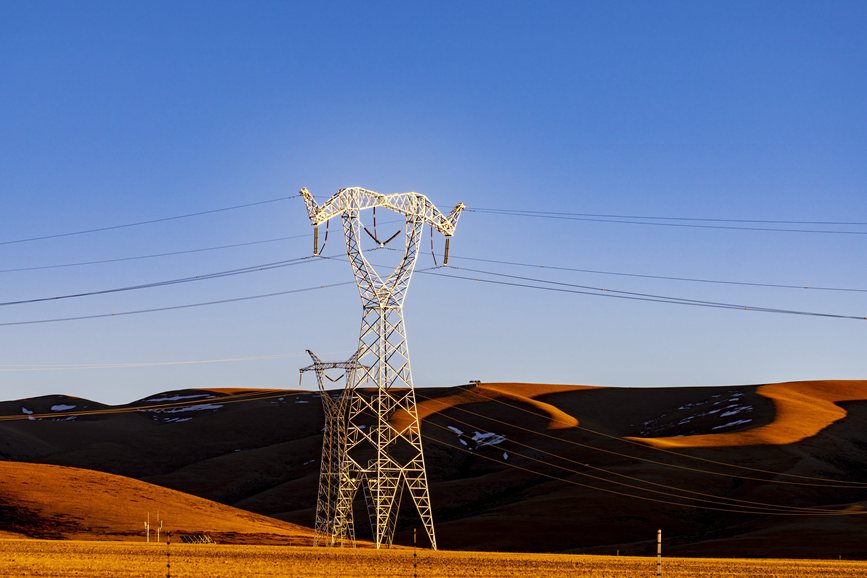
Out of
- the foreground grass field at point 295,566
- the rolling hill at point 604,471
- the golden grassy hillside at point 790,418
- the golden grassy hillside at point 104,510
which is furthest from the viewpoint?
the golden grassy hillside at point 790,418

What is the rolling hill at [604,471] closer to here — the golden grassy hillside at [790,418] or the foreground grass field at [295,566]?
the golden grassy hillside at [790,418]

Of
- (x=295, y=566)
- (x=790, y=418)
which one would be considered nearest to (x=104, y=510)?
(x=295, y=566)

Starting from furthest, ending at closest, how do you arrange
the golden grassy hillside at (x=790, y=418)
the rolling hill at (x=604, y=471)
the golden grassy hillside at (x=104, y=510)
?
1. the golden grassy hillside at (x=790, y=418)
2. the rolling hill at (x=604, y=471)
3. the golden grassy hillside at (x=104, y=510)

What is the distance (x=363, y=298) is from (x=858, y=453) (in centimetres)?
10200

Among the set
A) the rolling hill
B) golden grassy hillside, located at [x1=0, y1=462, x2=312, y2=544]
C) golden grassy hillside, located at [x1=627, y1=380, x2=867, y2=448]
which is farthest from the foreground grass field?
golden grassy hillside, located at [x1=627, y1=380, x2=867, y2=448]

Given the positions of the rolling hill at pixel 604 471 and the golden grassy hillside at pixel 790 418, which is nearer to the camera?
the rolling hill at pixel 604 471

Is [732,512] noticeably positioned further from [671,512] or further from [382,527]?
[382,527]

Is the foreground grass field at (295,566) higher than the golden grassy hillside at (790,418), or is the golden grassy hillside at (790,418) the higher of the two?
the golden grassy hillside at (790,418)

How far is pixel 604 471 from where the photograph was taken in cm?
13400

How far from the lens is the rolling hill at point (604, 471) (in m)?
102

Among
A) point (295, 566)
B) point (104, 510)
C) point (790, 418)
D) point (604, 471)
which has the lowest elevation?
point (104, 510)

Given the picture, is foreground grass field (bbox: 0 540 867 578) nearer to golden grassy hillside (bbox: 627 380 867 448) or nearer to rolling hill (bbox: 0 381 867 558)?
rolling hill (bbox: 0 381 867 558)

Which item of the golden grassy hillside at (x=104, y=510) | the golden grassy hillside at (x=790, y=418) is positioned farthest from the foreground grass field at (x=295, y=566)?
the golden grassy hillside at (x=790, y=418)

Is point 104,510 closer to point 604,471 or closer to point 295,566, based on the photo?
point 295,566
